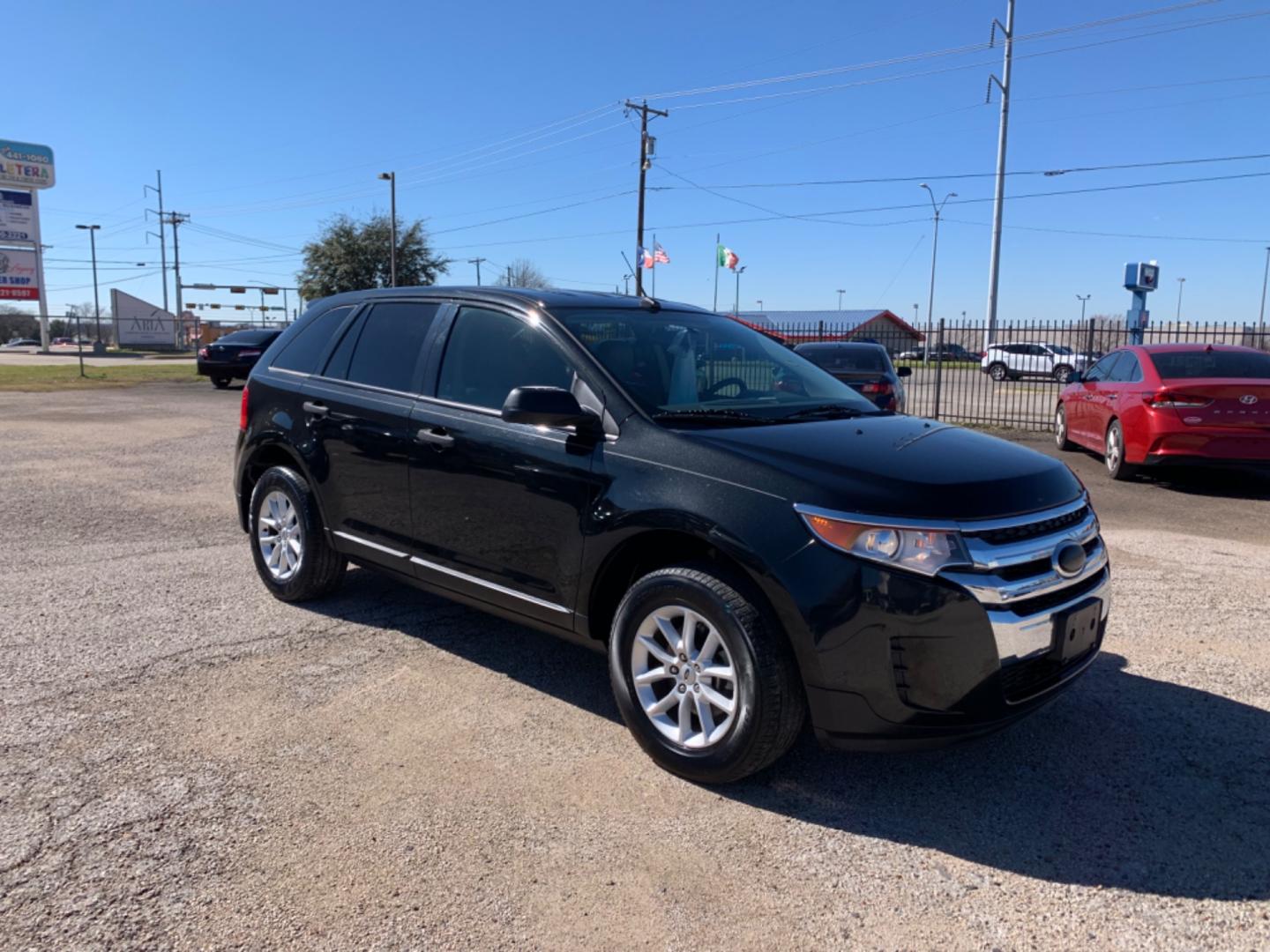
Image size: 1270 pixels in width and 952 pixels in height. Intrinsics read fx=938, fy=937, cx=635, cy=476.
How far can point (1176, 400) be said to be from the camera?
9234 millimetres

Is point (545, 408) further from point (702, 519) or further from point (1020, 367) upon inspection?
point (1020, 367)

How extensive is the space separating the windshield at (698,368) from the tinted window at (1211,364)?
674 centimetres

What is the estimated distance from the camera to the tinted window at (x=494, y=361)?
4.09m

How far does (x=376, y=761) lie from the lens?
3.51m

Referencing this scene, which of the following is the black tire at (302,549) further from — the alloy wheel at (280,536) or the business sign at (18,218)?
the business sign at (18,218)

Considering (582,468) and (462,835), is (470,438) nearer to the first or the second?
(582,468)

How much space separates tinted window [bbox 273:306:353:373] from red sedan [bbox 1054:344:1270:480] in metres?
7.98

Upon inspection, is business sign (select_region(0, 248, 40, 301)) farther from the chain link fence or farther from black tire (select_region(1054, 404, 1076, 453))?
black tire (select_region(1054, 404, 1076, 453))

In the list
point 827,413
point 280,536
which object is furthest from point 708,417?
point 280,536

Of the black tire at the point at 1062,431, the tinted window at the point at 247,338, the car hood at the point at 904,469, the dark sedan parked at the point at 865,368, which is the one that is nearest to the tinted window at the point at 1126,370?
the black tire at the point at 1062,431

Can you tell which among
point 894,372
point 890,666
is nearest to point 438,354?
point 890,666

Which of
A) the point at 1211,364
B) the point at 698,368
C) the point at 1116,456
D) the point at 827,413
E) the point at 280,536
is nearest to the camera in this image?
the point at 827,413

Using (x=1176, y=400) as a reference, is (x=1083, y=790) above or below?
below

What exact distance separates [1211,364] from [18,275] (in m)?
54.7
